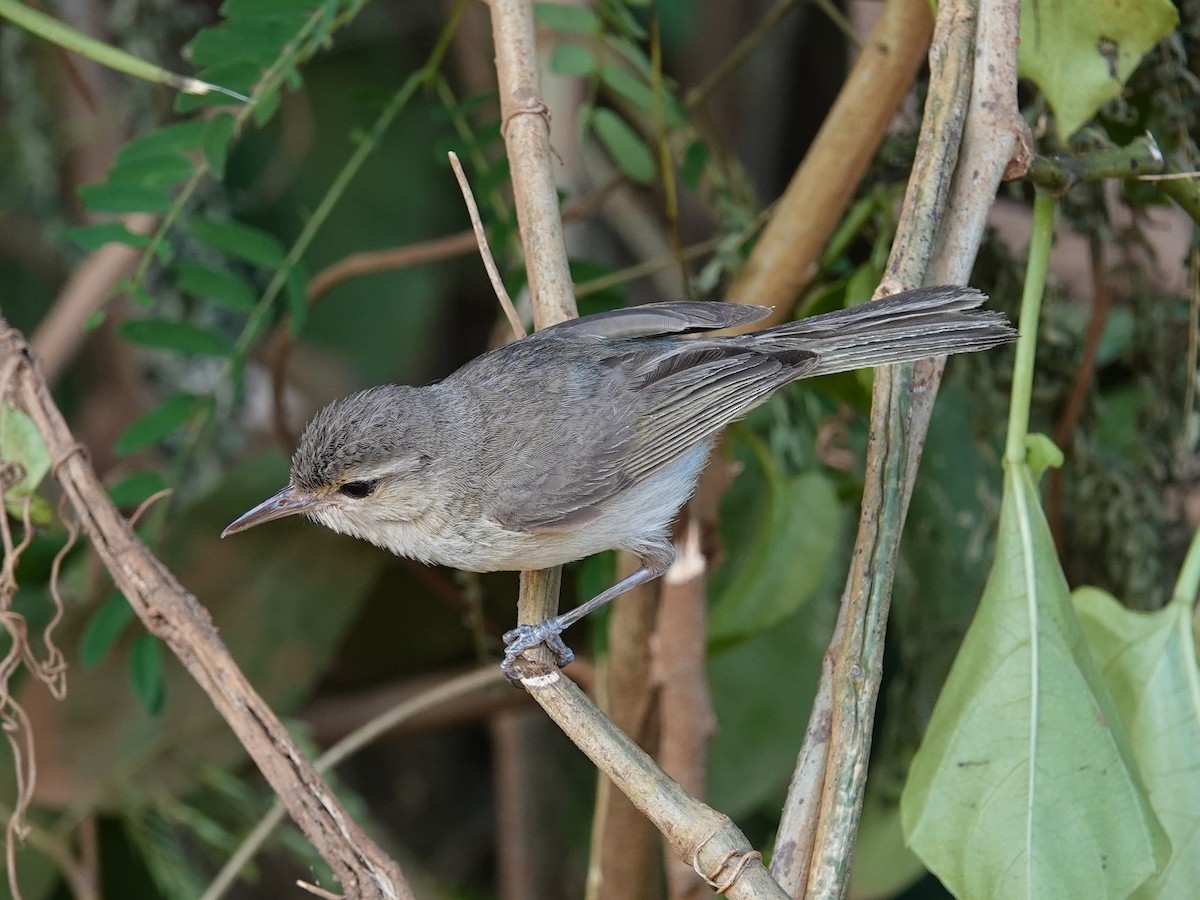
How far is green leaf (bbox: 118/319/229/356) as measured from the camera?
3.01m

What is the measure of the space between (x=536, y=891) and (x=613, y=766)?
Answer: 2947mm

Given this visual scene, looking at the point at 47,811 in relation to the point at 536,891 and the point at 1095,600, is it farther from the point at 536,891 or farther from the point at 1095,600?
the point at 1095,600

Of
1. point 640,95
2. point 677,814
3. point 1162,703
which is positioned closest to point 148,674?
point 677,814

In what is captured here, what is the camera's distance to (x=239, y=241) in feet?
9.92

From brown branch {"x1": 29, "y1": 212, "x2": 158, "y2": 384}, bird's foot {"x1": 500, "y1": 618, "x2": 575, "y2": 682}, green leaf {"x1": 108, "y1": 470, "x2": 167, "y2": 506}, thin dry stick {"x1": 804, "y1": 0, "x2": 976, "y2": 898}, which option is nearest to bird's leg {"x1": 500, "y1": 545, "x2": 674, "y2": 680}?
bird's foot {"x1": 500, "y1": 618, "x2": 575, "y2": 682}

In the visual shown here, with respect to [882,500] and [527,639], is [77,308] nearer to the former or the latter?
[527,639]

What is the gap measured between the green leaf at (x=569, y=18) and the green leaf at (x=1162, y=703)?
1.71m

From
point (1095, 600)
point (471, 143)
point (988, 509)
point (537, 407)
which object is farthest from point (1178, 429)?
point (471, 143)

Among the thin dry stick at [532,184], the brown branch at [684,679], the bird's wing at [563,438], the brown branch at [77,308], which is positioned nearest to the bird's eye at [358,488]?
the bird's wing at [563,438]

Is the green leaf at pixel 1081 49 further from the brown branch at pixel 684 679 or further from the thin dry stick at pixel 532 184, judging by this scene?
the brown branch at pixel 684 679

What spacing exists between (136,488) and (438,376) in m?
2.45

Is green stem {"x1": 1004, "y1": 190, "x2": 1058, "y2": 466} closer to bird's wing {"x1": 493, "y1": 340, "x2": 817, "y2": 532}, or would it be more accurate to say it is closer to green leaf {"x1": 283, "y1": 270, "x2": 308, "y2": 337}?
bird's wing {"x1": 493, "y1": 340, "x2": 817, "y2": 532}

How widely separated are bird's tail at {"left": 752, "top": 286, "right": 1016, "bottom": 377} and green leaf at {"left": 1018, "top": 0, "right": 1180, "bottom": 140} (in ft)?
1.16

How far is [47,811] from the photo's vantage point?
3674 millimetres
